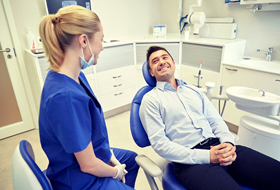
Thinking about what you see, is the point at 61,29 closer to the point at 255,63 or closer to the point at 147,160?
the point at 147,160

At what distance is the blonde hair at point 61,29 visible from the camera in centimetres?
85

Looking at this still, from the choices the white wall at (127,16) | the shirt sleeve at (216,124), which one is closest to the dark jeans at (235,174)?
the shirt sleeve at (216,124)

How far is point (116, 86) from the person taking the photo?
8.95 feet

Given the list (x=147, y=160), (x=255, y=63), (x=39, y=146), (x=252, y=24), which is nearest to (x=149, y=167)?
(x=147, y=160)

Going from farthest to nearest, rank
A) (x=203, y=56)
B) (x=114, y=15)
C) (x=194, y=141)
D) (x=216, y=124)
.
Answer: (x=114, y=15) < (x=203, y=56) < (x=216, y=124) < (x=194, y=141)

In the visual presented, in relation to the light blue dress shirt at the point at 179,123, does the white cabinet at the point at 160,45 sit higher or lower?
higher

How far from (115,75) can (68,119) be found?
1.90 metres

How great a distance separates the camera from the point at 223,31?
2.52m

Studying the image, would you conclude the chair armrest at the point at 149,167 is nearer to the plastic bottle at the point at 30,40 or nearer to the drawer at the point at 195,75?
the drawer at the point at 195,75

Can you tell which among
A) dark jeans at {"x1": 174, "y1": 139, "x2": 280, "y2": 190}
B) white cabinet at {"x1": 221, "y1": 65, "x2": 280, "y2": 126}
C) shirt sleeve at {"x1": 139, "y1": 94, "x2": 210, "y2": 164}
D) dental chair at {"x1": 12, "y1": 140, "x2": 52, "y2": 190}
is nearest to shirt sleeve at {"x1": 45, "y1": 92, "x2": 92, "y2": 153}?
dental chair at {"x1": 12, "y1": 140, "x2": 52, "y2": 190}

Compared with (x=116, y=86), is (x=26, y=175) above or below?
above

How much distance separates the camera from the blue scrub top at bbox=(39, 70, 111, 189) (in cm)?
79

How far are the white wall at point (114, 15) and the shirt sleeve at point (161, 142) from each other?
70.9 inches

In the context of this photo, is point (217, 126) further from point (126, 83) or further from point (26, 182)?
point (126, 83)
